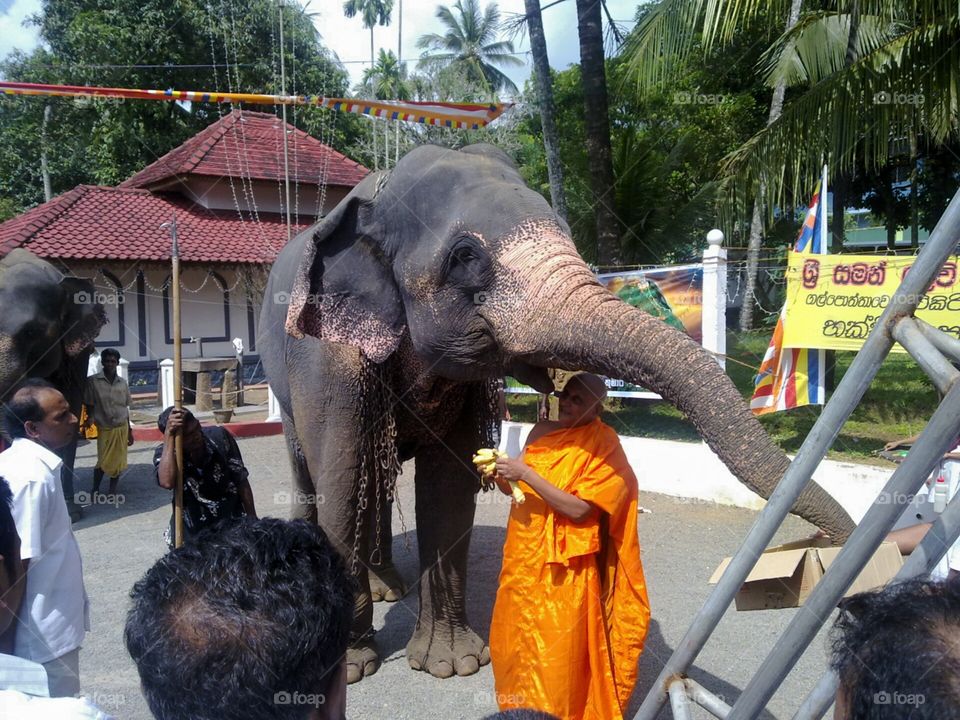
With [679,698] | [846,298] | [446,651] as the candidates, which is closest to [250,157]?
[846,298]

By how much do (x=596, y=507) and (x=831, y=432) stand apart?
2006 mm

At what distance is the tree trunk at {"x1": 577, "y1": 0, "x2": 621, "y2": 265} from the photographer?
10328 mm

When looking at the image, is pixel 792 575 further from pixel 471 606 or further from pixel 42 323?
pixel 42 323

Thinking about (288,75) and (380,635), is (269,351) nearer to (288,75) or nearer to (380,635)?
(380,635)

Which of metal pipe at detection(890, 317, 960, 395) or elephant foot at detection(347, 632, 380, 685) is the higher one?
metal pipe at detection(890, 317, 960, 395)

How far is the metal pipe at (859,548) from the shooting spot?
107 centimetres


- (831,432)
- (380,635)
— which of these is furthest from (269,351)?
(831,432)

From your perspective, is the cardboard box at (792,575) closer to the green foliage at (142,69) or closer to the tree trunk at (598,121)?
the tree trunk at (598,121)

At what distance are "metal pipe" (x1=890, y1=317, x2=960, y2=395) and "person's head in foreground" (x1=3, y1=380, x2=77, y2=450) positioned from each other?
3.18m

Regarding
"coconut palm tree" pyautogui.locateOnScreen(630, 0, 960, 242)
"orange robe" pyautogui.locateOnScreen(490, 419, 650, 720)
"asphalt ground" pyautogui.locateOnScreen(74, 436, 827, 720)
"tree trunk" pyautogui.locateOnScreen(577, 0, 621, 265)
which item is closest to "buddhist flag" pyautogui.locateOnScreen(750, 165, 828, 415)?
"coconut palm tree" pyautogui.locateOnScreen(630, 0, 960, 242)

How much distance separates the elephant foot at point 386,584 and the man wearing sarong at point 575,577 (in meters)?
1.89

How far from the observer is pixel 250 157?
18.7 m

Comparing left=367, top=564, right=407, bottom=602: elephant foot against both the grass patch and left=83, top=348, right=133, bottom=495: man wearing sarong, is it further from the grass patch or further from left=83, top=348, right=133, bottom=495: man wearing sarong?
the grass patch

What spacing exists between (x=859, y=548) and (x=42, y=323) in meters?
7.27
